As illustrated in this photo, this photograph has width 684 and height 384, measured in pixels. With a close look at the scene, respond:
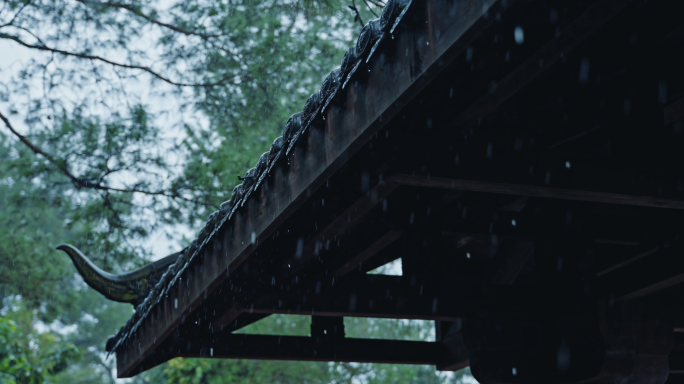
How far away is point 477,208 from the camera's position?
3.52 meters

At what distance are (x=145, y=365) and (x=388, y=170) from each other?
3.23 metres

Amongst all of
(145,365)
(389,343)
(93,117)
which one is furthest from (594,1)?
(93,117)

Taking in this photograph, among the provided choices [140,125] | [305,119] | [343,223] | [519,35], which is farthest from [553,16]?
[140,125]

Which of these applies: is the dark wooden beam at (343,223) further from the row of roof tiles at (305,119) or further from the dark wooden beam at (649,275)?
the dark wooden beam at (649,275)

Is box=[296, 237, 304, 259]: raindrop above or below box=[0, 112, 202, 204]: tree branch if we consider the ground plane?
below

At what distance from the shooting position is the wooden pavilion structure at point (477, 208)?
1979 millimetres

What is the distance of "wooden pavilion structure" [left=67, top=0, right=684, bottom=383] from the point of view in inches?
77.9

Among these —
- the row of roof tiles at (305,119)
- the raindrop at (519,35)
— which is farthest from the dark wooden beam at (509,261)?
the raindrop at (519,35)

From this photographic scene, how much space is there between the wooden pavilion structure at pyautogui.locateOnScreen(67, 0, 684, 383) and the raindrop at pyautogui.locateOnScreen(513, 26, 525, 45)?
0.5 inches

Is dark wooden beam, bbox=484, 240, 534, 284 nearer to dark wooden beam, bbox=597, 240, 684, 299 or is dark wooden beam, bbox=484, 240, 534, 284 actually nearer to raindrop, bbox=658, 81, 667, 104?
dark wooden beam, bbox=597, 240, 684, 299

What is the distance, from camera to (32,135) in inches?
352

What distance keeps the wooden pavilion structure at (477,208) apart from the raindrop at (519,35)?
0.01 meters

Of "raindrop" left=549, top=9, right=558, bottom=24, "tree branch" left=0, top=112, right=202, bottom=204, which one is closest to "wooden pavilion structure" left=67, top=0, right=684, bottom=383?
"raindrop" left=549, top=9, right=558, bottom=24

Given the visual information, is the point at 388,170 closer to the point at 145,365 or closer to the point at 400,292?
the point at 400,292
